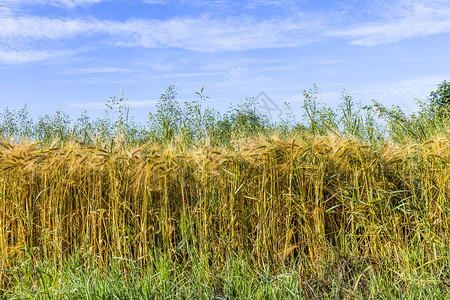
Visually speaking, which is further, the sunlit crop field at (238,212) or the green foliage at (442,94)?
the green foliage at (442,94)

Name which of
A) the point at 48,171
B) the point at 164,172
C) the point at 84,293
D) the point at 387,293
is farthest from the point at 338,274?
the point at 48,171

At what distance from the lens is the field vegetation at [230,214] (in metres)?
2.55

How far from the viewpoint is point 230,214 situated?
104 inches

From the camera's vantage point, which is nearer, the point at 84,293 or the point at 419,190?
the point at 84,293

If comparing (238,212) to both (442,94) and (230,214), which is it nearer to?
(230,214)

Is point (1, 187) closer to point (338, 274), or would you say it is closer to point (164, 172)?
point (164, 172)

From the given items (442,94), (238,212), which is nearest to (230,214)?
(238,212)

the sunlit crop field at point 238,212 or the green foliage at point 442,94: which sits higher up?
the green foliage at point 442,94

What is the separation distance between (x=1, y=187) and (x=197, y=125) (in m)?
1.71

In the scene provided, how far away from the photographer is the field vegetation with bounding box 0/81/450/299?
255cm

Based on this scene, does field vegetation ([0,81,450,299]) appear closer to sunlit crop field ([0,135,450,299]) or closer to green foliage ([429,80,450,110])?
sunlit crop field ([0,135,450,299])

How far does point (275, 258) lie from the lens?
263 centimetres

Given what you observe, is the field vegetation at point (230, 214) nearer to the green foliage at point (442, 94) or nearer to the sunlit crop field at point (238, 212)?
the sunlit crop field at point (238, 212)

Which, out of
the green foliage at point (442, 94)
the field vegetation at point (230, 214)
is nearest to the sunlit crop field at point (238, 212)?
the field vegetation at point (230, 214)
